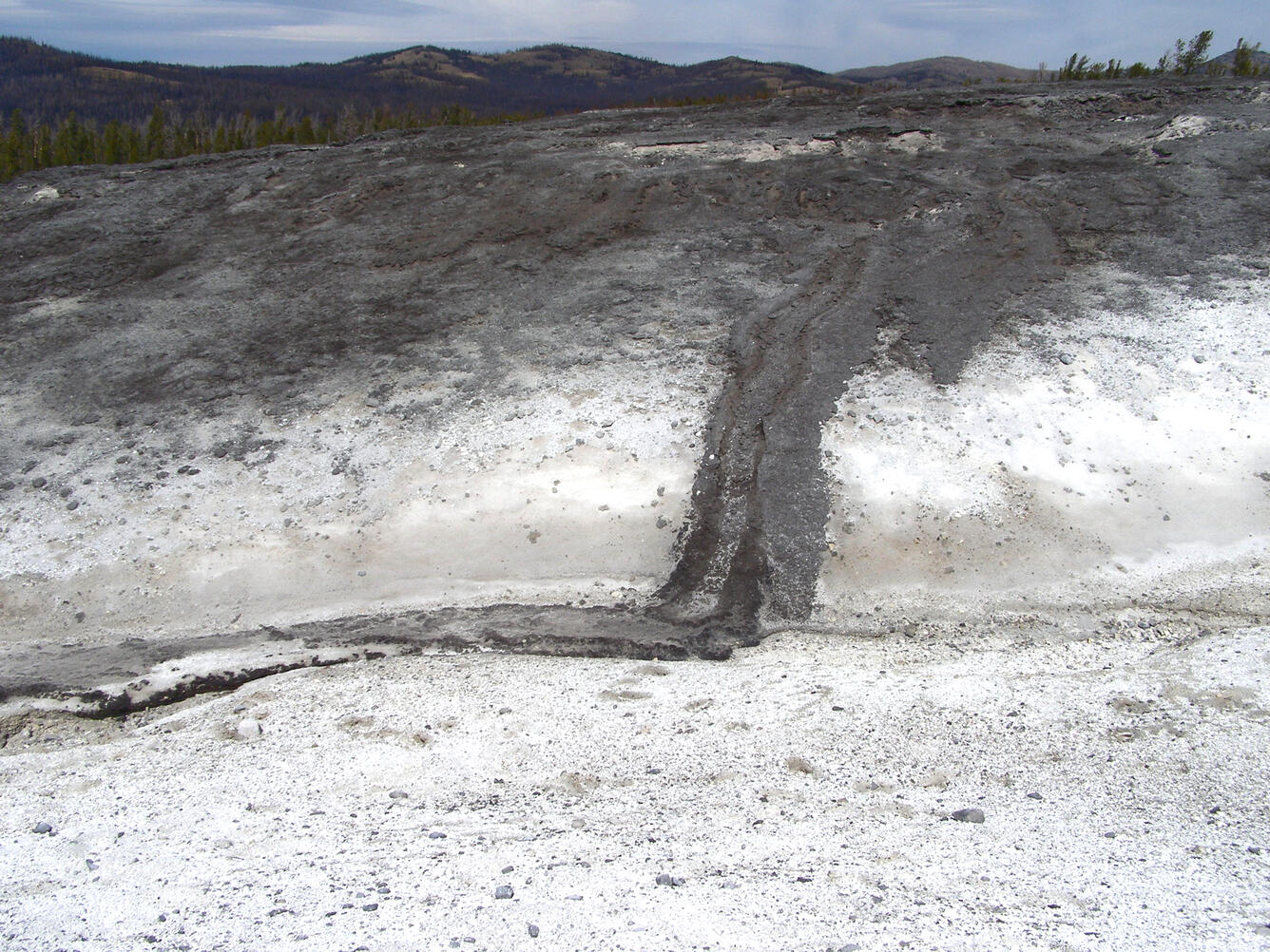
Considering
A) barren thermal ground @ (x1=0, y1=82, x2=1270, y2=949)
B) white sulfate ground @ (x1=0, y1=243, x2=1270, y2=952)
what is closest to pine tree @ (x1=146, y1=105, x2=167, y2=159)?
barren thermal ground @ (x1=0, y1=82, x2=1270, y2=949)

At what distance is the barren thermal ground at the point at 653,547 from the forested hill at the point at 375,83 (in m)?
79.0

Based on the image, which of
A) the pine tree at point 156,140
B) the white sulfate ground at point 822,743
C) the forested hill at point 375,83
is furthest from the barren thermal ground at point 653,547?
the forested hill at point 375,83

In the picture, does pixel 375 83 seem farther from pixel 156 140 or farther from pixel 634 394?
pixel 634 394

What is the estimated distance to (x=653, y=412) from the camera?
10008 millimetres

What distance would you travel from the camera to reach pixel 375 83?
5157 inches

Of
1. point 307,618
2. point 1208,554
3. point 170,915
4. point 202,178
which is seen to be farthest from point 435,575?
point 202,178

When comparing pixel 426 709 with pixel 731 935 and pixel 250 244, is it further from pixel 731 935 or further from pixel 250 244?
pixel 250 244

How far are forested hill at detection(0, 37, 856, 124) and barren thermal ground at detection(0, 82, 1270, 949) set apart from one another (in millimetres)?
78960

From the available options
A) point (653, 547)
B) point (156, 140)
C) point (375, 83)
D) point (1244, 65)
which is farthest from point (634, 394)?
point (375, 83)

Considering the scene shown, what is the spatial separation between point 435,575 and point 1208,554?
799 cm

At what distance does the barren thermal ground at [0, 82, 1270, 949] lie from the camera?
4.81m

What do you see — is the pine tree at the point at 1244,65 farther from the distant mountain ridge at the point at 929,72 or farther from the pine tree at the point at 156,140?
the distant mountain ridge at the point at 929,72

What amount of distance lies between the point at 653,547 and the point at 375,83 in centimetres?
14372

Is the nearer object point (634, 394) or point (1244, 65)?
point (634, 394)
